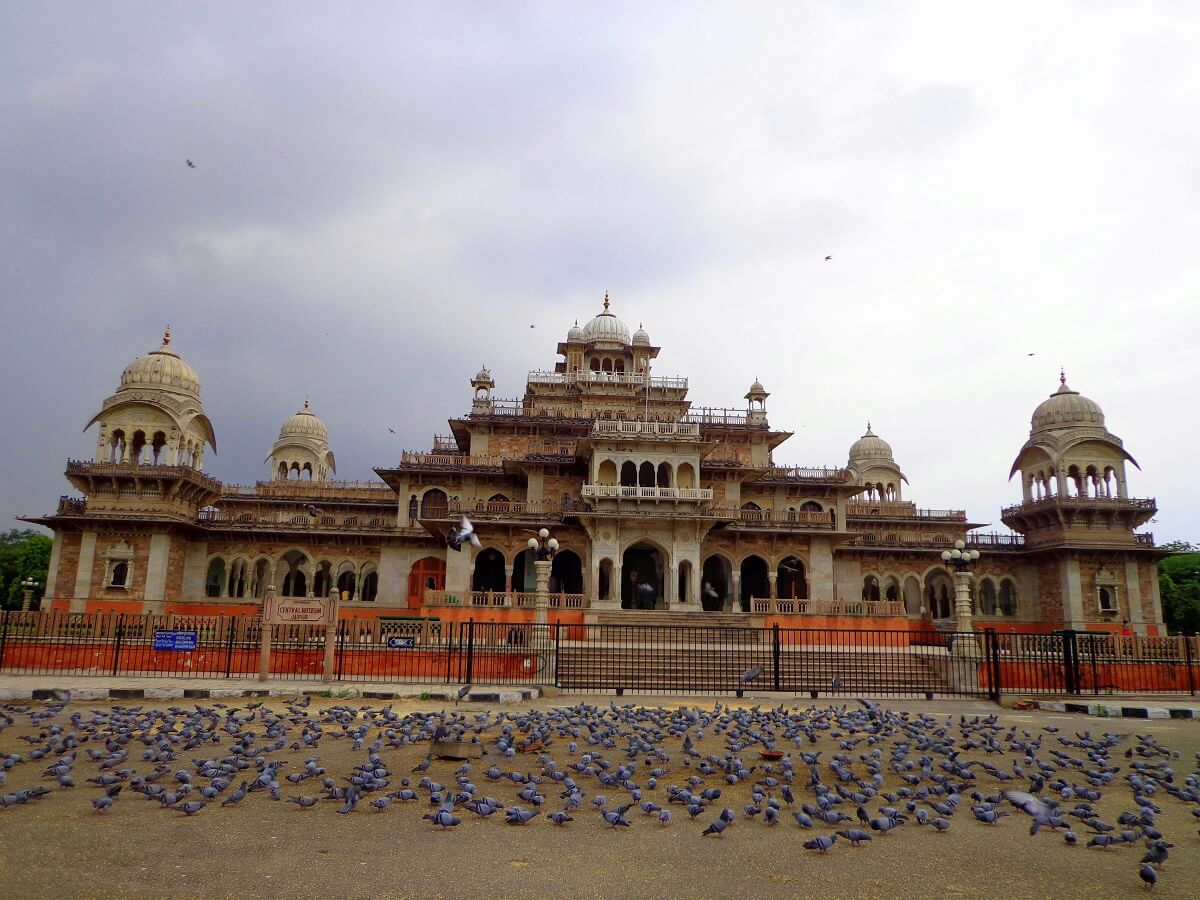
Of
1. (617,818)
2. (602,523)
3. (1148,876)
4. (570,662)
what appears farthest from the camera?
(602,523)

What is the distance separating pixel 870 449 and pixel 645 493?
2361cm

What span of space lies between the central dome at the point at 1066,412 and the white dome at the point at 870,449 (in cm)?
995

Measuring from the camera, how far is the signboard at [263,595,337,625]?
16.8 meters

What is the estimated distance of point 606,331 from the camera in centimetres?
4200

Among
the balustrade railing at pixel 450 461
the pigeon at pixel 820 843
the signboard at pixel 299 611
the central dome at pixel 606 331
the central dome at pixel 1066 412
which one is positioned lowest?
the pigeon at pixel 820 843

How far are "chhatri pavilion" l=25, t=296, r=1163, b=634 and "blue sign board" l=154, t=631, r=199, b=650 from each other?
36.5 feet

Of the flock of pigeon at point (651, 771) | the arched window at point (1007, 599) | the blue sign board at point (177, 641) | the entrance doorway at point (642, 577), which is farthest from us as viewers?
the arched window at point (1007, 599)

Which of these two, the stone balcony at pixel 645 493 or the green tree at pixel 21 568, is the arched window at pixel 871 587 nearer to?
the stone balcony at pixel 645 493

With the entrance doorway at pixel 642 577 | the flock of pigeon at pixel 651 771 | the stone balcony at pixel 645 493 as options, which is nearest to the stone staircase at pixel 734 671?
the flock of pigeon at pixel 651 771

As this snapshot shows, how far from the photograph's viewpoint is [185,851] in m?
5.69

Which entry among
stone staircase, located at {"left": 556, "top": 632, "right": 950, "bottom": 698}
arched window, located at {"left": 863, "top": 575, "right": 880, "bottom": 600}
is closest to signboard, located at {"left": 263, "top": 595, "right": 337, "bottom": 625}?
stone staircase, located at {"left": 556, "top": 632, "right": 950, "bottom": 698}

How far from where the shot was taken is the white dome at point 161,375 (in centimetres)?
3556

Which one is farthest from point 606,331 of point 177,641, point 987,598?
point 177,641

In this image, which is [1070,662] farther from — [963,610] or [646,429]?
[646,429]
